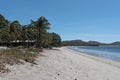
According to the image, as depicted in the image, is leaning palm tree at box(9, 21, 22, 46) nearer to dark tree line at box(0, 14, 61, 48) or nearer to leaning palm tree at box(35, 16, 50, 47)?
dark tree line at box(0, 14, 61, 48)

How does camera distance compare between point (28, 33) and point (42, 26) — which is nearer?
point (42, 26)

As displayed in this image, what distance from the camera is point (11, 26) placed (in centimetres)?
7006

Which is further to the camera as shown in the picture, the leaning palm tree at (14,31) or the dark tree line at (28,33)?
the leaning palm tree at (14,31)

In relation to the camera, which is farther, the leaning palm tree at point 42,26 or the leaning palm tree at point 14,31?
the leaning palm tree at point 14,31

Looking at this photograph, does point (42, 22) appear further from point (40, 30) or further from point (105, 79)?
point (105, 79)

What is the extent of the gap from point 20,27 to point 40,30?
11266 mm

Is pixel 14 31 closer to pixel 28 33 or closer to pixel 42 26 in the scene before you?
pixel 28 33

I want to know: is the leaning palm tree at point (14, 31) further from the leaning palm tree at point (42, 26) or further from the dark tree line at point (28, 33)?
the leaning palm tree at point (42, 26)

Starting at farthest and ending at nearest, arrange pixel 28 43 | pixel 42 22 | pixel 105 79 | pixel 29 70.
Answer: pixel 28 43 → pixel 42 22 → pixel 105 79 → pixel 29 70

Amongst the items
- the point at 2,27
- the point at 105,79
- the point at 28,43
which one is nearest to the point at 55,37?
the point at 28,43

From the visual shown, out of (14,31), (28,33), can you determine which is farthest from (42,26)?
(14,31)

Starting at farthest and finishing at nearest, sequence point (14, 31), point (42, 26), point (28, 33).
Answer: point (28, 33), point (14, 31), point (42, 26)

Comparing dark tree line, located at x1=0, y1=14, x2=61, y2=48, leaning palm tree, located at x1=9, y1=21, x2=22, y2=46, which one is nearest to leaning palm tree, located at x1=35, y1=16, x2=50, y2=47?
dark tree line, located at x1=0, y1=14, x2=61, y2=48

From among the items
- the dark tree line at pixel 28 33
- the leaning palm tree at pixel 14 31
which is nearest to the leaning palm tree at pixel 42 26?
the dark tree line at pixel 28 33
